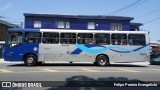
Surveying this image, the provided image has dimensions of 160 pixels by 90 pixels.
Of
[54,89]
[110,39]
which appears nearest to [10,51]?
[110,39]

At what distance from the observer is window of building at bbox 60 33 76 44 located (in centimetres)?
2312

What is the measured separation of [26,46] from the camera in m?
22.8

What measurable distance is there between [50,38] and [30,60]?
7.45 ft

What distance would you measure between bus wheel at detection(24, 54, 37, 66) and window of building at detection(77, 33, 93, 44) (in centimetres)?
367

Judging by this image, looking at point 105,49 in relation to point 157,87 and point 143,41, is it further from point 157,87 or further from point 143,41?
point 157,87

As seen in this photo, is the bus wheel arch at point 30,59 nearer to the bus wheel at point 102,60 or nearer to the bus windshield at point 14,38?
the bus windshield at point 14,38

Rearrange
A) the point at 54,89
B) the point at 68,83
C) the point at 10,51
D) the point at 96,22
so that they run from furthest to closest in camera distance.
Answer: the point at 96,22 → the point at 10,51 → the point at 68,83 → the point at 54,89

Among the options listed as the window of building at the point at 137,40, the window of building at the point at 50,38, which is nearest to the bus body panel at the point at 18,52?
the window of building at the point at 50,38

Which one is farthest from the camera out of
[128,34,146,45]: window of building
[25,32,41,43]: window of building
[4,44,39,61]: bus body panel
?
[128,34,146,45]: window of building

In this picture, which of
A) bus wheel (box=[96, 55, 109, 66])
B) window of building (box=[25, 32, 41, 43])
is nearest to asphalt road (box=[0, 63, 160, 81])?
bus wheel (box=[96, 55, 109, 66])

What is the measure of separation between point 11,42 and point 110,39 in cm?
769

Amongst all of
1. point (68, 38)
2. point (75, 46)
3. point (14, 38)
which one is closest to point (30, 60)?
point (14, 38)

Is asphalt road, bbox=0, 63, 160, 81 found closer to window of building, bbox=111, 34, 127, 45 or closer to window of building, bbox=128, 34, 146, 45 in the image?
window of building, bbox=111, 34, 127, 45

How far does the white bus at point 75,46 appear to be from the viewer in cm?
2275
